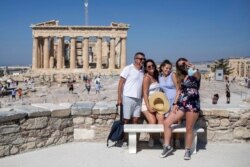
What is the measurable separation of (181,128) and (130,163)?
3.94 ft

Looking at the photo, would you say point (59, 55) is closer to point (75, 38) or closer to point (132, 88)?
point (75, 38)

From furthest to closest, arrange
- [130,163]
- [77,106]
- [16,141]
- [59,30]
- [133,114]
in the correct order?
[59,30], [77,106], [133,114], [16,141], [130,163]

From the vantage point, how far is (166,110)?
6.42 meters

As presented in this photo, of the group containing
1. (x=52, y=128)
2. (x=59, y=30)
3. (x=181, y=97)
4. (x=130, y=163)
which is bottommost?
(x=130, y=163)

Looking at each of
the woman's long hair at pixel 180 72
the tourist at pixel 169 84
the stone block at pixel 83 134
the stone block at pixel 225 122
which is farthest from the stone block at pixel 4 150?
the stone block at pixel 225 122

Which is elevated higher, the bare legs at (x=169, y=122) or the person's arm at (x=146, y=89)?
the person's arm at (x=146, y=89)

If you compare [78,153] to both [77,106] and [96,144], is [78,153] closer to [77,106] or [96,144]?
[96,144]

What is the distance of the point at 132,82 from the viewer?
6.40 m

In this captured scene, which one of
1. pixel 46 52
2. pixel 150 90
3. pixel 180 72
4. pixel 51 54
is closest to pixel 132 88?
pixel 150 90

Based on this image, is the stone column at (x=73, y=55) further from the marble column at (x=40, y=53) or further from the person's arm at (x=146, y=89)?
the person's arm at (x=146, y=89)

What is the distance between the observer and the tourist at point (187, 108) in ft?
19.6

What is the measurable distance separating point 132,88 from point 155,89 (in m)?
0.50

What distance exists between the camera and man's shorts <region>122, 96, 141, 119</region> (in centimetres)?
638

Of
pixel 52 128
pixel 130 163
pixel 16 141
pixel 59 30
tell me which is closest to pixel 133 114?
pixel 130 163
